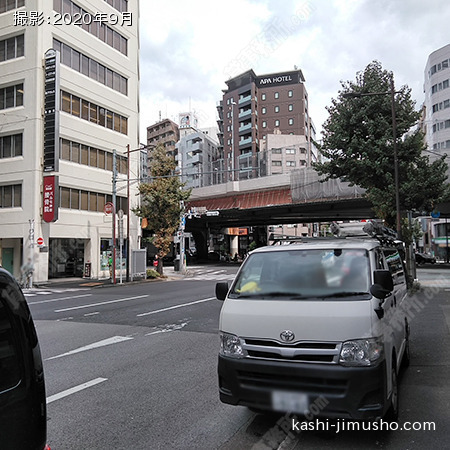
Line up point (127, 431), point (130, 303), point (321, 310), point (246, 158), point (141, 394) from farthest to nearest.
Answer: point (246, 158), point (130, 303), point (141, 394), point (127, 431), point (321, 310)

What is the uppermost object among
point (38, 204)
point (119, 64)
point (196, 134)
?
point (196, 134)

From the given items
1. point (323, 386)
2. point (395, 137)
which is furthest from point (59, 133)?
point (323, 386)

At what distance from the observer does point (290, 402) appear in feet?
10.8

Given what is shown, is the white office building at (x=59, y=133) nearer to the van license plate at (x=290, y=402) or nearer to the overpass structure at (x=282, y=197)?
the overpass structure at (x=282, y=197)

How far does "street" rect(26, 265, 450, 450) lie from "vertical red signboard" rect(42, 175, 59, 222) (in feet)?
48.7

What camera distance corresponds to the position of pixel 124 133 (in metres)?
31.7

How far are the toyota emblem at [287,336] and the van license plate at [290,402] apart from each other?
0.43 metres

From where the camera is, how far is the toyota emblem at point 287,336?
3352 millimetres

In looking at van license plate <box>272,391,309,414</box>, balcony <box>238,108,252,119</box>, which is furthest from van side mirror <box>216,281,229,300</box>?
balcony <box>238,108,252,119</box>

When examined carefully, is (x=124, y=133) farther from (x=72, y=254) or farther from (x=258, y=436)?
(x=258, y=436)

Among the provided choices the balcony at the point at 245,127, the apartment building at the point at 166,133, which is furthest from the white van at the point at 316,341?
the apartment building at the point at 166,133

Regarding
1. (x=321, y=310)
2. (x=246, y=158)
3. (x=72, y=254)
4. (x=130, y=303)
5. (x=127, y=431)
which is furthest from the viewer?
(x=246, y=158)

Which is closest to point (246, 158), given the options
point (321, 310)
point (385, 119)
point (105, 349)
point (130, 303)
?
point (385, 119)

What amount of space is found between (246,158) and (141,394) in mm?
36303
